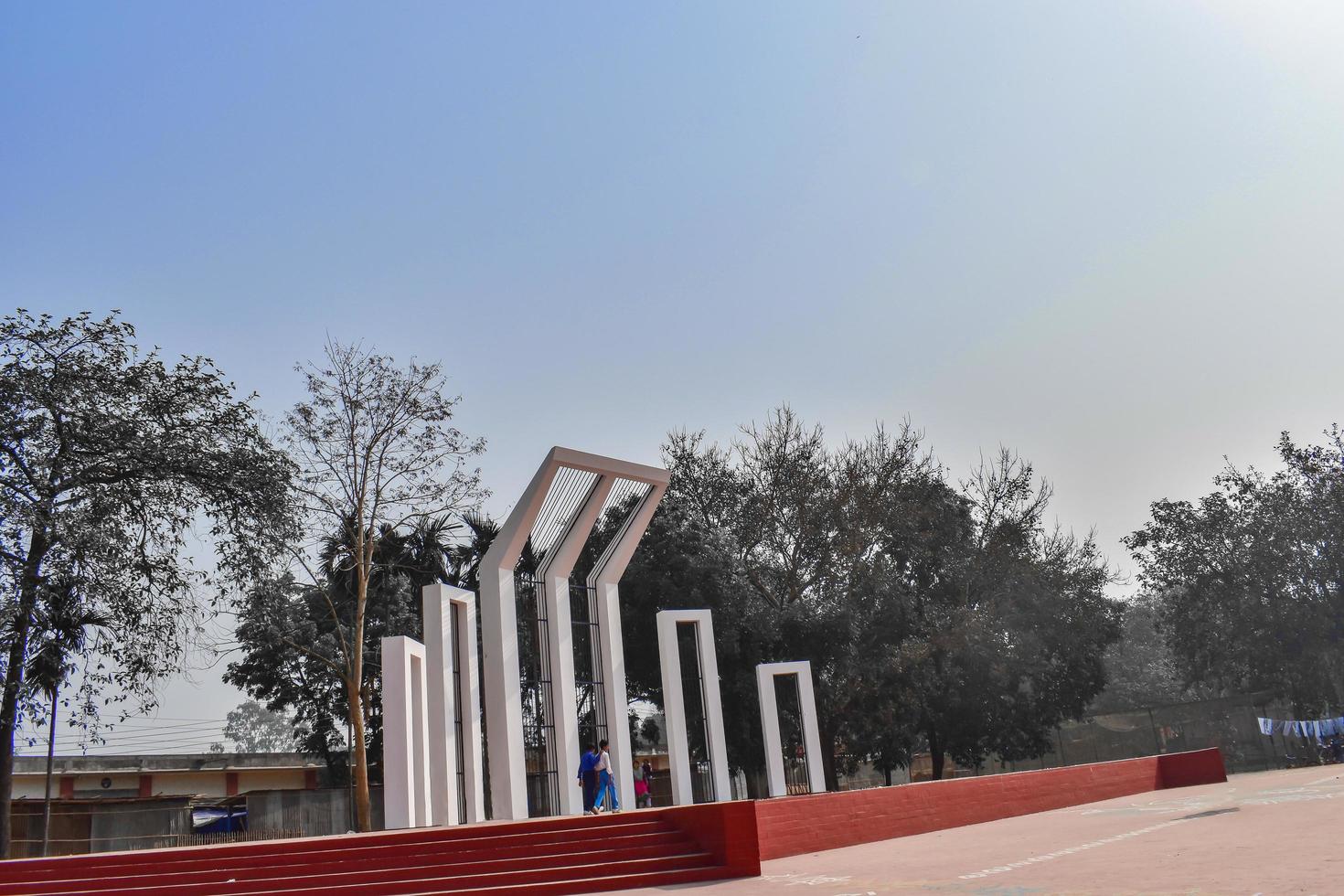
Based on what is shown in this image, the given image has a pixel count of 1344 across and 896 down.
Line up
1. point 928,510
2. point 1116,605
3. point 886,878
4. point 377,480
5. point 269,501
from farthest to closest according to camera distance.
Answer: point 1116,605
point 928,510
point 377,480
point 269,501
point 886,878

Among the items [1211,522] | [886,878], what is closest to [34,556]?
[886,878]

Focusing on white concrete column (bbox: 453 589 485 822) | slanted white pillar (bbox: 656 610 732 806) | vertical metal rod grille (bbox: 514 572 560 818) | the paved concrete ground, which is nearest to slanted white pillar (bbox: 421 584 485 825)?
white concrete column (bbox: 453 589 485 822)

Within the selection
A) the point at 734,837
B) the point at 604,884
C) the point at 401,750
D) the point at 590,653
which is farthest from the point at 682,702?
the point at 604,884

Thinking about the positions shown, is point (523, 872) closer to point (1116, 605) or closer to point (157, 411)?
point (157, 411)

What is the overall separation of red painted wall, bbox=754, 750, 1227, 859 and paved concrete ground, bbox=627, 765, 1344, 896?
0.39m

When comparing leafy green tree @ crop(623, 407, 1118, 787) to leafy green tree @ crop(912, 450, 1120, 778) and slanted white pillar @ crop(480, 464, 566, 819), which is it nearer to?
leafy green tree @ crop(912, 450, 1120, 778)

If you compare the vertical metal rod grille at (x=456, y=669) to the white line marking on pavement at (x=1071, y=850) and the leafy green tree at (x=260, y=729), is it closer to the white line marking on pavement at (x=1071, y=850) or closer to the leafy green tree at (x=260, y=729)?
the white line marking on pavement at (x=1071, y=850)

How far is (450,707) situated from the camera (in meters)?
16.3

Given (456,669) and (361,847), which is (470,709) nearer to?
(456,669)

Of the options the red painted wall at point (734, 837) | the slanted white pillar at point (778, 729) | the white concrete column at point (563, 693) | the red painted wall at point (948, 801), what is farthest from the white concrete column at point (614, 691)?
the red painted wall at point (734, 837)

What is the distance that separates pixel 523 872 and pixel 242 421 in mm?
11807

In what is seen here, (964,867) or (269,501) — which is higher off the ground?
(269,501)

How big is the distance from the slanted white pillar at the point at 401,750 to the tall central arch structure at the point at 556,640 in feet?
3.84

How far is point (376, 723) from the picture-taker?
30.7 metres
